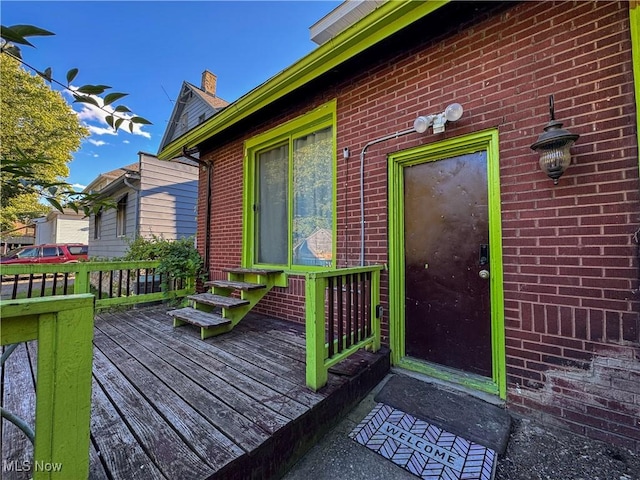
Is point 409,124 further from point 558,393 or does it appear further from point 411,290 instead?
point 558,393

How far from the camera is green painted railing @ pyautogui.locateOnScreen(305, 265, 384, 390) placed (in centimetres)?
180

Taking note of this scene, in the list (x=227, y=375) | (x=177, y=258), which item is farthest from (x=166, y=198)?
(x=227, y=375)

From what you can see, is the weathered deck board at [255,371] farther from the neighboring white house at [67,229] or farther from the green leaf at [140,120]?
the neighboring white house at [67,229]

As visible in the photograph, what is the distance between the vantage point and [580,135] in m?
1.72

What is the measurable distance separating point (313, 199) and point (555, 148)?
2185 mm

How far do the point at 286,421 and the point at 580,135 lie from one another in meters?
2.40

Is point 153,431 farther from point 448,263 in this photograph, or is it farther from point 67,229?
point 67,229

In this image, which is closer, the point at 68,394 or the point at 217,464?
the point at 68,394

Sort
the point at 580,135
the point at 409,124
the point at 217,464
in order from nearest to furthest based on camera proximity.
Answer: the point at 217,464 → the point at 580,135 → the point at 409,124

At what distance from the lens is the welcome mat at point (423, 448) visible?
56.0 inches

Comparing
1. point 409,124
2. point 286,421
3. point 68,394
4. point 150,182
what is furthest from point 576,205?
point 150,182

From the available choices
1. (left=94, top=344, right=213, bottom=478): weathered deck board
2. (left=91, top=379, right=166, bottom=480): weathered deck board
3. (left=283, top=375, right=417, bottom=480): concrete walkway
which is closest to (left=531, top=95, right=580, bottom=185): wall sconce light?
(left=283, top=375, right=417, bottom=480): concrete walkway

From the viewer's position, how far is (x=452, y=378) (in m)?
2.16

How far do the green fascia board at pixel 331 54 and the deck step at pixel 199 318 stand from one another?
8.08 feet
